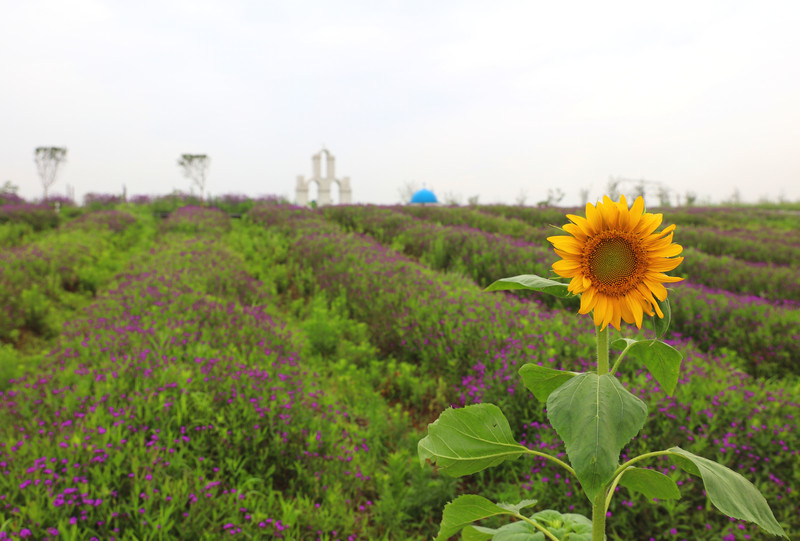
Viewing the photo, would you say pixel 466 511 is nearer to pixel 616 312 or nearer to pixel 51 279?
pixel 616 312

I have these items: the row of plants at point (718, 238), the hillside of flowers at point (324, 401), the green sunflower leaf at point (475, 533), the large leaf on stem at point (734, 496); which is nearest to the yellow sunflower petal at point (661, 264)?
the hillside of flowers at point (324, 401)

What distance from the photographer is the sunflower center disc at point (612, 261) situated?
1.04 m

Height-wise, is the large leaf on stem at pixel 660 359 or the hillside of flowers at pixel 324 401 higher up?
the large leaf on stem at pixel 660 359

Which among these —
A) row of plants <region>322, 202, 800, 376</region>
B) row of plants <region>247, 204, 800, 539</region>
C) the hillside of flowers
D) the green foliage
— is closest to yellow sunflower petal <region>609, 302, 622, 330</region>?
the hillside of flowers

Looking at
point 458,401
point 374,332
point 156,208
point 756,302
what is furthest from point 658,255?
point 156,208

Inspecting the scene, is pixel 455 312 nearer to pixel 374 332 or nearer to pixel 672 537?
pixel 374 332

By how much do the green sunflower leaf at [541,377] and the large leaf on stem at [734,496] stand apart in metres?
0.29

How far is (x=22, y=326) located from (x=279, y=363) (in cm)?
487

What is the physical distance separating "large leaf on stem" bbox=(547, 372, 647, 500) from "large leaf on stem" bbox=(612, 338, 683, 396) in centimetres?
18

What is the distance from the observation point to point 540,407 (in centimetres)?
332

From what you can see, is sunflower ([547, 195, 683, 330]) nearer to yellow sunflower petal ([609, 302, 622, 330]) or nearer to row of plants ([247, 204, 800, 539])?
yellow sunflower petal ([609, 302, 622, 330])

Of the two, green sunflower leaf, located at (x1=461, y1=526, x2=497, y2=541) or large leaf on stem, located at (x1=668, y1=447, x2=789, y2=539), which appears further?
green sunflower leaf, located at (x1=461, y1=526, x2=497, y2=541)

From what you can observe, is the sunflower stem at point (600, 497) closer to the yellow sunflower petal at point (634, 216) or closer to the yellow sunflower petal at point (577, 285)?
the yellow sunflower petal at point (577, 285)

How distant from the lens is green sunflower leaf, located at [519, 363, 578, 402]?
1.10 meters
